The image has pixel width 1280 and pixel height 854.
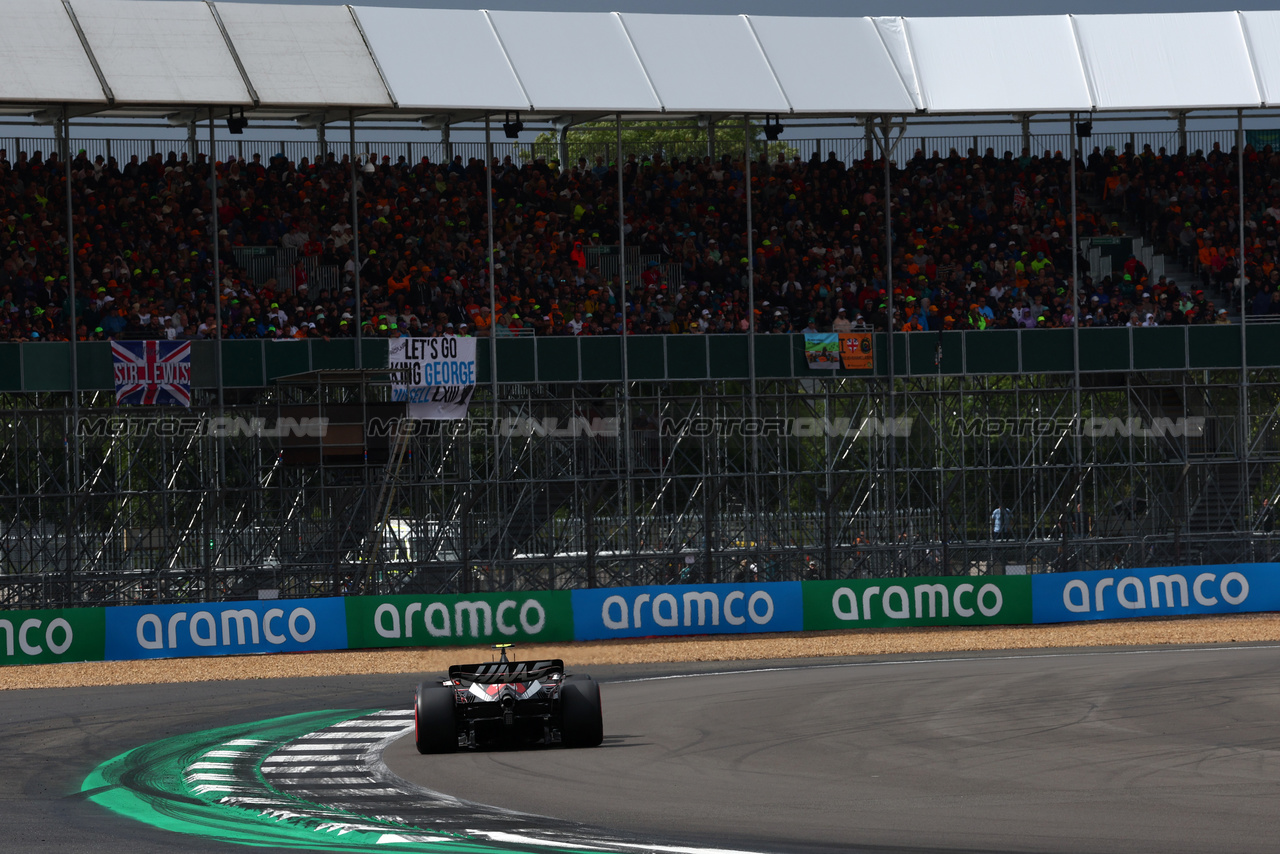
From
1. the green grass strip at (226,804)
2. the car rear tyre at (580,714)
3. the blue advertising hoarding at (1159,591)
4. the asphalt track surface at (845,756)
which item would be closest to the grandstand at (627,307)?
the blue advertising hoarding at (1159,591)

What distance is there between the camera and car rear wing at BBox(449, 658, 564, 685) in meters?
15.3

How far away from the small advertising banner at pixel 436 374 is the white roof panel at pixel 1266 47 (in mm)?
18031

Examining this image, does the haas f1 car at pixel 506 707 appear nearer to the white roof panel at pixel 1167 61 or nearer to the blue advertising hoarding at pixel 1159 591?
the blue advertising hoarding at pixel 1159 591

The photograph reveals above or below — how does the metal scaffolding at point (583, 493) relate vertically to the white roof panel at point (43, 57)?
below

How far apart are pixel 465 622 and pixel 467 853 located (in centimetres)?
1601

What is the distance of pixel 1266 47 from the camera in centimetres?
3600

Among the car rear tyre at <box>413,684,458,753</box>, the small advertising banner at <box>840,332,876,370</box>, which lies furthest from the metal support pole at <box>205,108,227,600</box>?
the car rear tyre at <box>413,684,458,753</box>

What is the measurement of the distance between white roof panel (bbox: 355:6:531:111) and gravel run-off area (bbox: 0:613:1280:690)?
11.5 meters

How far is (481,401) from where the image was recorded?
104 feet

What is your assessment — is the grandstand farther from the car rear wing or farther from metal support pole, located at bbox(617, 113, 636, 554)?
the car rear wing

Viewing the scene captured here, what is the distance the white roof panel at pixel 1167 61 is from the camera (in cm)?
3503

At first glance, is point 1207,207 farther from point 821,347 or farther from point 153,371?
point 153,371

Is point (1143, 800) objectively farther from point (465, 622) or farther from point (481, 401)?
point (481, 401)

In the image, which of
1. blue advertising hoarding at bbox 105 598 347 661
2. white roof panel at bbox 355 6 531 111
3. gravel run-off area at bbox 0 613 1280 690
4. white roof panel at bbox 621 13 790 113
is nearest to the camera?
gravel run-off area at bbox 0 613 1280 690
